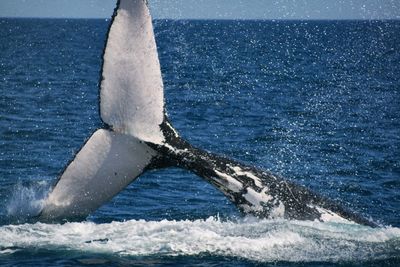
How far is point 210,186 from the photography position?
1528 centimetres

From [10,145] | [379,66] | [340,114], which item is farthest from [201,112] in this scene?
[379,66]

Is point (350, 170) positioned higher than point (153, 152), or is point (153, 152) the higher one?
point (153, 152)

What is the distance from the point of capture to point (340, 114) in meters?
29.0

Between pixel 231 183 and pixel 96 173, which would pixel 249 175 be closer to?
pixel 231 183

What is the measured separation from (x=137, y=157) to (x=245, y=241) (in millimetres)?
1827

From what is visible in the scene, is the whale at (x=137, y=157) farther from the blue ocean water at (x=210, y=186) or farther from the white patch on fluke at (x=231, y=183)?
the blue ocean water at (x=210, y=186)

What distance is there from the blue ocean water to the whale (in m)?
0.31

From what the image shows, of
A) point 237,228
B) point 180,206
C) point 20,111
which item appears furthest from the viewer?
point 20,111

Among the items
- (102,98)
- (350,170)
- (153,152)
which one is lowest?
(350,170)

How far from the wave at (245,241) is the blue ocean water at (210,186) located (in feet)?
0.05

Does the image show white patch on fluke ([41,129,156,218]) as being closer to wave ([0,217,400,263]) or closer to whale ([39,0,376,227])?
whale ([39,0,376,227])

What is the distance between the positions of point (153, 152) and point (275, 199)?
64.1 inches

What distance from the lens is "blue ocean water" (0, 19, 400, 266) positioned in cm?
930

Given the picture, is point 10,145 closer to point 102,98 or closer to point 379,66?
point 102,98
